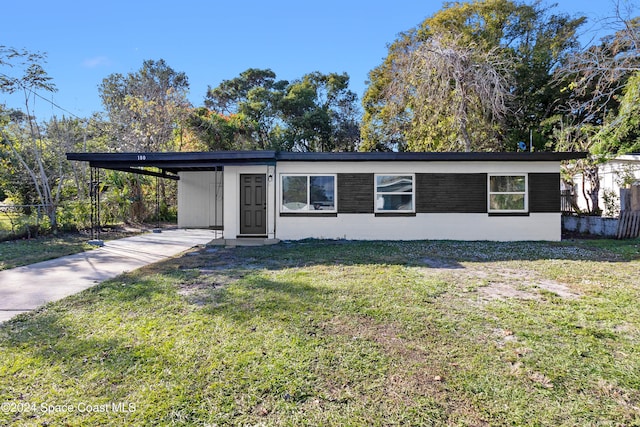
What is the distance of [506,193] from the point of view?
10039 mm

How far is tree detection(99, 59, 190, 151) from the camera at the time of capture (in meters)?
17.0

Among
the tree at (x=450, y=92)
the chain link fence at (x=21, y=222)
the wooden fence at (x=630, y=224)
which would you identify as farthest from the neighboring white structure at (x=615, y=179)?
the chain link fence at (x=21, y=222)

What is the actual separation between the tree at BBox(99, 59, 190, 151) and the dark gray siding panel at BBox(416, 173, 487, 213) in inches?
513

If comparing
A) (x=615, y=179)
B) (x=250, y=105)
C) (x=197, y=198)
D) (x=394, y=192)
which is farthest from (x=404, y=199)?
(x=250, y=105)

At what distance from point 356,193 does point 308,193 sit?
52.3 inches

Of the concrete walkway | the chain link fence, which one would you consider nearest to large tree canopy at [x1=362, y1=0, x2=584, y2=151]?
the concrete walkway

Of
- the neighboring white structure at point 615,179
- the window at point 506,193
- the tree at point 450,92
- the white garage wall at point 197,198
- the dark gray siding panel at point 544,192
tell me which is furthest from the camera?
the white garage wall at point 197,198

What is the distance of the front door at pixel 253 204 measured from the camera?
10289 millimetres

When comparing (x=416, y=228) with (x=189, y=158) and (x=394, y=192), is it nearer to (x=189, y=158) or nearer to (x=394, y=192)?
(x=394, y=192)

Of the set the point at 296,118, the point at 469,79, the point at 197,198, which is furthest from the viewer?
the point at 296,118

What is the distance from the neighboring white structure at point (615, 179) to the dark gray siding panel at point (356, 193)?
7926mm

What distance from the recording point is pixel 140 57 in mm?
21453

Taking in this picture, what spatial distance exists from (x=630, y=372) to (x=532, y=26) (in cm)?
2101

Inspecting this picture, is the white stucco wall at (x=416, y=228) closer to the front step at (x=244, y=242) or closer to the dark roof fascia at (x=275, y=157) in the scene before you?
the front step at (x=244, y=242)
